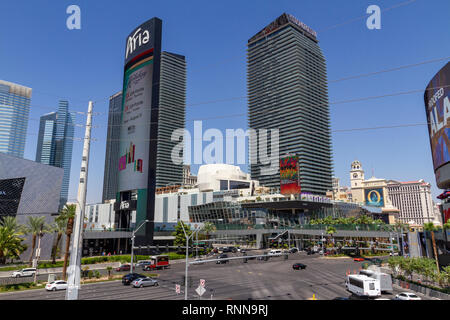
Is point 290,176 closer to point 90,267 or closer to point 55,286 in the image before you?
point 90,267

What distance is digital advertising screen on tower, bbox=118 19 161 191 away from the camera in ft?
252

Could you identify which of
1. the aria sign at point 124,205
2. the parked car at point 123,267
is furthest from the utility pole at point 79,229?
the aria sign at point 124,205

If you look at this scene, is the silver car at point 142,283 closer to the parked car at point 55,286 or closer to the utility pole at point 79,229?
the parked car at point 55,286

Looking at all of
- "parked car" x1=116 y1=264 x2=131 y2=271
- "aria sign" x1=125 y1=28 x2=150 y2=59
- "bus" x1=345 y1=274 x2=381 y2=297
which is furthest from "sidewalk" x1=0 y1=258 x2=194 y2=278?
"aria sign" x1=125 y1=28 x2=150 y2=59

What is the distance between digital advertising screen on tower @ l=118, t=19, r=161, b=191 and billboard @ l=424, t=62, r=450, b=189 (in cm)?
6345

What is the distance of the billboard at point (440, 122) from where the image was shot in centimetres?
6581

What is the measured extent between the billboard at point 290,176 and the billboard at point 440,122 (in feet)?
194

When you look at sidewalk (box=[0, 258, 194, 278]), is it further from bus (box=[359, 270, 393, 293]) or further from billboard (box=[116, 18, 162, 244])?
bus (box=[359, 270, 393, 293])

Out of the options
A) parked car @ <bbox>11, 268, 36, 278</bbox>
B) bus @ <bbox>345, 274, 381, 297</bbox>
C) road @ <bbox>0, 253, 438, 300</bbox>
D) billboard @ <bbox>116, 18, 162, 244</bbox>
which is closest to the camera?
bus @ <bbox>345, 274, 381, 297</bbox>

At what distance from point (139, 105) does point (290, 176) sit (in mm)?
76512

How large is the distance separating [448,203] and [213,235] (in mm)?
78980

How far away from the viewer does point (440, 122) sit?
6912cm
